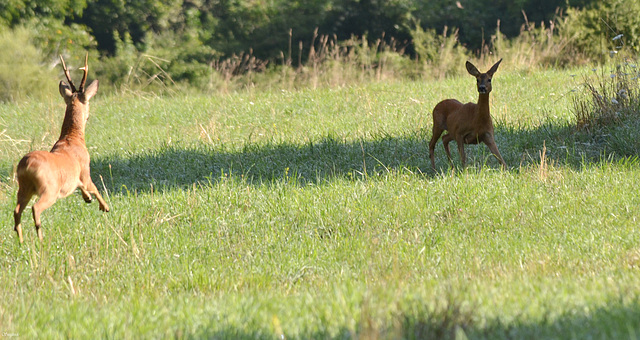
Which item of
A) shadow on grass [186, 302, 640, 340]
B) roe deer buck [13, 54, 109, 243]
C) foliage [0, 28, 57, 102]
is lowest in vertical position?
foliage [0, 28, 57, 102]

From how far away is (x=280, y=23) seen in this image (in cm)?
2855

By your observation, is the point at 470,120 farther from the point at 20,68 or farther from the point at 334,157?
the point at 20,68

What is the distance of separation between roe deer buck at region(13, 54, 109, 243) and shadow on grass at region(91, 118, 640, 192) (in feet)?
9.38

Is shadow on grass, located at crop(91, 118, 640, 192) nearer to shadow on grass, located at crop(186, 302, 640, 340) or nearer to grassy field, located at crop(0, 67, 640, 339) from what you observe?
grassy field, located at crop(0, 67, 640, 339)

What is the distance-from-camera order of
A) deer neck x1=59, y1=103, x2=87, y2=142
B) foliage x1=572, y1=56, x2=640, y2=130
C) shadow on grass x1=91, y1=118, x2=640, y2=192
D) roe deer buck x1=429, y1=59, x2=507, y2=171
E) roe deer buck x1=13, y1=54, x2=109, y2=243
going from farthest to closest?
foliage x1=572, y1=56, x2=640, y2=130 < shadow on grass x1=91, y1=118, x2=640, y2=192 < roe deer buck x1=429, y1=59, x2=507, y2=171 < deer neck x1=59, y1=103, x2=87, y2=142 < roe deer buck x1=13, y1=54, x2=109, y2=243

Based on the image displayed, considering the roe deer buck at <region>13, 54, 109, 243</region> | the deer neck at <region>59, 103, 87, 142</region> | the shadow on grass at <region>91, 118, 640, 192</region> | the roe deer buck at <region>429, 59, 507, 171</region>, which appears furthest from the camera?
the shadow on grass at <region>91, 118, 640, 192</region>

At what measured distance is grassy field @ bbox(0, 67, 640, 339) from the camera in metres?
3.33

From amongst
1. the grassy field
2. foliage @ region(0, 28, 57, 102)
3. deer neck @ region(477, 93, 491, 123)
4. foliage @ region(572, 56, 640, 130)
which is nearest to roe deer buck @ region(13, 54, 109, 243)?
the grassy field

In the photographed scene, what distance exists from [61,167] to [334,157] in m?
4.64

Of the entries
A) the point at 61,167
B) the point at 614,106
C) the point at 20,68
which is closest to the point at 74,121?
the point at 61,167

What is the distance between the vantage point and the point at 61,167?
4070 millimetres

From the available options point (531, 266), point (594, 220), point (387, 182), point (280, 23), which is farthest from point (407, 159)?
point (280, 23)

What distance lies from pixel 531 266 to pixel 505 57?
11226 mm

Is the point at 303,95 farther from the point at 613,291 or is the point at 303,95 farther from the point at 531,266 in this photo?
the point at 613,291
